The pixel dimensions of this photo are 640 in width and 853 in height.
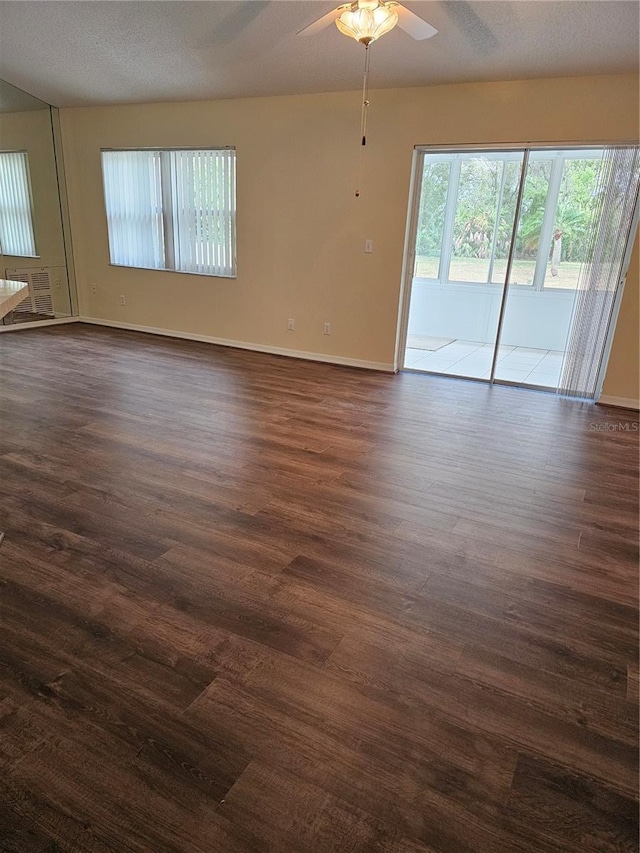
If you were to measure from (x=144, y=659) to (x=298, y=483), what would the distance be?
1.41 metres

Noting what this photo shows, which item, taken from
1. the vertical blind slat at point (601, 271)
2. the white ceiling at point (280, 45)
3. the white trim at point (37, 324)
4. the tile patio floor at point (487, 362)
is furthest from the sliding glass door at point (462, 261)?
the white trim at point (37, 324)

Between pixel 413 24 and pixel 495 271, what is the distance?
3.99 metres

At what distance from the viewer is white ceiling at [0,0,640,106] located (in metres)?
3.51

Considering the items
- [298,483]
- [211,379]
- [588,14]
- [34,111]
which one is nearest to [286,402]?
[211,379]

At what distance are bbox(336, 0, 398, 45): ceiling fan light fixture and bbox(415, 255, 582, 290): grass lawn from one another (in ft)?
10.5

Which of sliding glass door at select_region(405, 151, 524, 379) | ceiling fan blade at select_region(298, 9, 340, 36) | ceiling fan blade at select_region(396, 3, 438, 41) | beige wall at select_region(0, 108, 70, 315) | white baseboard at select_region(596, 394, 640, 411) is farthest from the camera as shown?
beige wall at select_region(0, 108, 70, 315)

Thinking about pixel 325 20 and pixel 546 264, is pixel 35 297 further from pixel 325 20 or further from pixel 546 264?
pixel 546 264

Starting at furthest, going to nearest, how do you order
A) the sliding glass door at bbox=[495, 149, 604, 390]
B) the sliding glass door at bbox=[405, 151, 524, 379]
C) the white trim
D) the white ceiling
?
the white trim
the sliding glass door at bbox=[405, 151, 524, 379]
the sliding glass door at bbox=[495, 149, 604, 390]
the white ceiling

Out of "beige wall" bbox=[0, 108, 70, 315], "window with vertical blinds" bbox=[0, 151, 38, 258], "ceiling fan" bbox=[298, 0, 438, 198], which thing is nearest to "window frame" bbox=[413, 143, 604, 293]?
"ceiling fan" bbox=[298, 0, 438, 198]

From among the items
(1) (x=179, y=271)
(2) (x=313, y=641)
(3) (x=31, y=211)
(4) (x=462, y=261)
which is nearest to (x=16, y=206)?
(3) (x=31, y=211)

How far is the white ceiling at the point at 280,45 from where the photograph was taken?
351 cm

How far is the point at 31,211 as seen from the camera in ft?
21.8

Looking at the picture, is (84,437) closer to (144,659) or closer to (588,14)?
(144,659)

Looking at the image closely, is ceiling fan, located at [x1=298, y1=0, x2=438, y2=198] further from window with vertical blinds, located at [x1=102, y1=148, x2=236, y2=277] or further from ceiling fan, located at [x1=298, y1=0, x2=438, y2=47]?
window with vertical blinds, located at [x1=102, y1=148, x2=236, y2=277]
